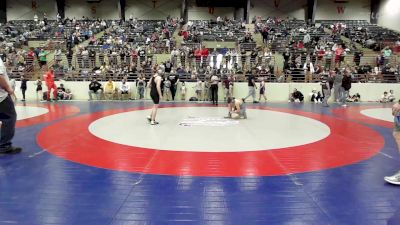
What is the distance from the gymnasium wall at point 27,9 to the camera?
112 feet

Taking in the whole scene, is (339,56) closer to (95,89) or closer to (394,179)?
(95,89)

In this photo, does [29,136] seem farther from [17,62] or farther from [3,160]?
[17,62]

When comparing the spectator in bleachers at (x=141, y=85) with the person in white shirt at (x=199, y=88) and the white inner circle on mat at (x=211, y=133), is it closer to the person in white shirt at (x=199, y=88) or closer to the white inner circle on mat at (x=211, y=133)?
the person in white shirt at (x=199, y=88)

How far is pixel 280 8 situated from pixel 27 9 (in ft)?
80.2

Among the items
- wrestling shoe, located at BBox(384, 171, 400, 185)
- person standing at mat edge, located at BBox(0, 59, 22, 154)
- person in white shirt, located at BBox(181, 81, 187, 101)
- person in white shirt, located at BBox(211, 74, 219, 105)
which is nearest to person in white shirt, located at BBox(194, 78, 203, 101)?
person in white shirt, located at BBox(181, 81, 187, 101)

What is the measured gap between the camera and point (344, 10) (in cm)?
3409

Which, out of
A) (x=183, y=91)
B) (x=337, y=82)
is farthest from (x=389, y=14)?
(x=183, y=91)

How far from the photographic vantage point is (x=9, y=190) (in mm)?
4598

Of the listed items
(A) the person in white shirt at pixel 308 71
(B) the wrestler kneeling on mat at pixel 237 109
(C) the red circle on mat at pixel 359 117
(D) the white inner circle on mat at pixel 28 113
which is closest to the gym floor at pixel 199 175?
(C) the red circle on mat at pixel 359 117

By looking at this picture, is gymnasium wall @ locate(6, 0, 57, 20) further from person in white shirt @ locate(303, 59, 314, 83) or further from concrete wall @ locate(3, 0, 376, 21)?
person in white shirt @ locate(303, 59, 314, 83)

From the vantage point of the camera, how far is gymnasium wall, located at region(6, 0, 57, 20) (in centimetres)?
3428

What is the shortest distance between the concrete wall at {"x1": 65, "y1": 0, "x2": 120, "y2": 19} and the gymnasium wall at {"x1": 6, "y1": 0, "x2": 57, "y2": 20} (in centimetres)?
155

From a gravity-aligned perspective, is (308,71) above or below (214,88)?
above

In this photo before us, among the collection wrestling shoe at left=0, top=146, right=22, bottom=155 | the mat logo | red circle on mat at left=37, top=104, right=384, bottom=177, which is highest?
the mat logo
